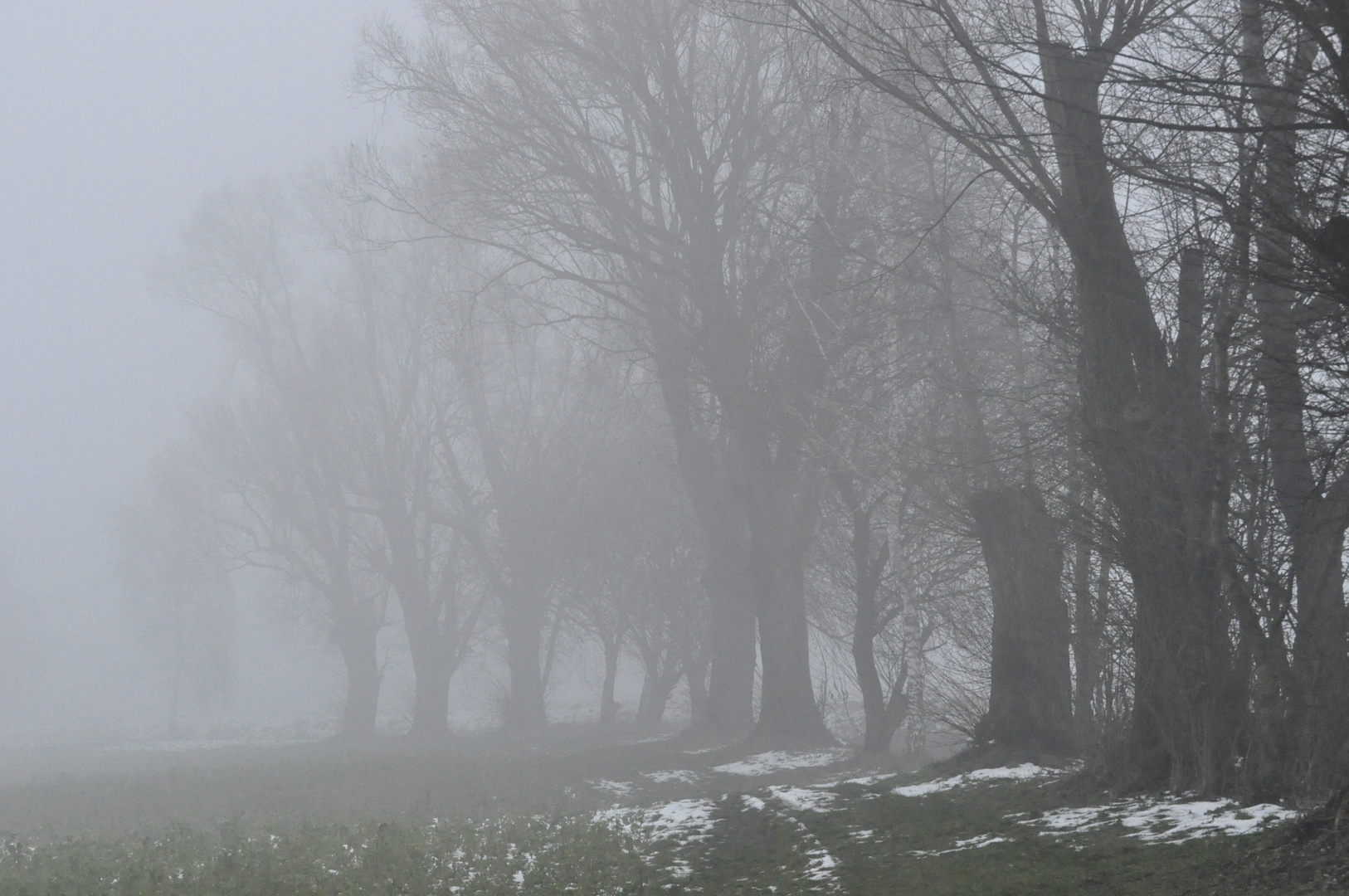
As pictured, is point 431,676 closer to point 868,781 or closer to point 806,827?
point 868,781

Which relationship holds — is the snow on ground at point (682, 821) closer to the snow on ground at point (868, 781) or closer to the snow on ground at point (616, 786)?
the snow on ground at point (868, 781)

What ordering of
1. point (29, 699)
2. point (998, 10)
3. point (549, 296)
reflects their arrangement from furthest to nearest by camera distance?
point (29, 699) → point (549, 296) → point (998, 10)

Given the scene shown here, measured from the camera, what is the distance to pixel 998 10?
9758 mm

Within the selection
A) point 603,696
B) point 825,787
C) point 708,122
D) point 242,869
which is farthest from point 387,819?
point 603,696

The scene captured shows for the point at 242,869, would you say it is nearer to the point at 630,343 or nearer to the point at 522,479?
the point at 630,343

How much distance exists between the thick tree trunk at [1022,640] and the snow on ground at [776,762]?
5.10m

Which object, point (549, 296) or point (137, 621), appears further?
point (137, 621)

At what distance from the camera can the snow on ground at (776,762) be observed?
53.5 ft

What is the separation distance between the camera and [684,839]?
10219mm

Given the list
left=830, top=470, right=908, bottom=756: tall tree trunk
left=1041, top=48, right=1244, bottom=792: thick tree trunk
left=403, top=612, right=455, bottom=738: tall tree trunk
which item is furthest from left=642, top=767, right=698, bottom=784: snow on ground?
left=403, top=612, right=455, bottom=738: tall tree trunk

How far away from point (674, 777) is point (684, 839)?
665 centimetres

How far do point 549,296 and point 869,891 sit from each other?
2081 cm

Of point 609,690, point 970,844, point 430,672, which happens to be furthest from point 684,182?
point 430,672

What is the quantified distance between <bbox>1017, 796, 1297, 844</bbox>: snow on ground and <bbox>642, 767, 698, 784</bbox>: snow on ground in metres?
8.50
